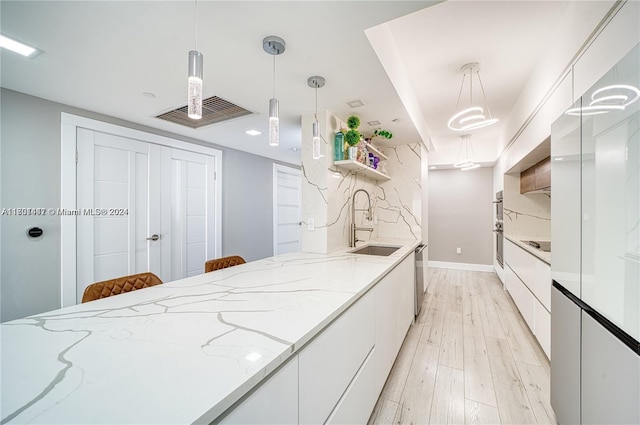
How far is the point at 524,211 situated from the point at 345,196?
9.22 ft

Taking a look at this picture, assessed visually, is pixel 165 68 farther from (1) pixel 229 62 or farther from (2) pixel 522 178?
(2) pixel 522 178

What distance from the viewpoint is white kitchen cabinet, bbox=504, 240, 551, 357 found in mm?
2059

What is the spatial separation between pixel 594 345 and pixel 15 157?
373 centimetres

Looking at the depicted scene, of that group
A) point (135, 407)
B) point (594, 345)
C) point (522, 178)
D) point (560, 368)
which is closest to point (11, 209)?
point (135, 407)

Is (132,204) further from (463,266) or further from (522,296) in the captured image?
(463,266)

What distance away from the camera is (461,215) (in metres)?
5.49

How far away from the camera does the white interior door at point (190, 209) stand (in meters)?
3.10

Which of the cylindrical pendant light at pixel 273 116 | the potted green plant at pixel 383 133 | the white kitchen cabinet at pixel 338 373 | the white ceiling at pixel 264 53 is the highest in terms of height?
the white ceiling at pixel 264 53

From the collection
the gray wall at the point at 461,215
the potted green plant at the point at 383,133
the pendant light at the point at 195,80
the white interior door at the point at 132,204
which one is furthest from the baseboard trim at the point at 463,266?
the pendant light at the point at 195,80

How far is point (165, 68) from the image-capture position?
5.40 feet

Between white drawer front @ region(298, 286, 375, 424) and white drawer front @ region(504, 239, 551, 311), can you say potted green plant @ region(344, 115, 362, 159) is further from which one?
white drawer front @ region(504, 239, 551, 311)

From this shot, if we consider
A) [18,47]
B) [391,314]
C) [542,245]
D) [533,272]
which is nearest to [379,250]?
[391,314]

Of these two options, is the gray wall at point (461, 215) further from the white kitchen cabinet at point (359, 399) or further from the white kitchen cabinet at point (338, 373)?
the white kitchen cabinet at point (359, 399)

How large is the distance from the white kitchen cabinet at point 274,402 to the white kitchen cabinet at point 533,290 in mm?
2250
